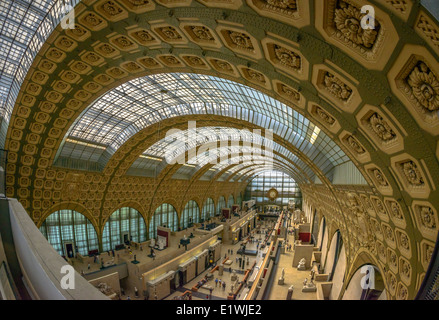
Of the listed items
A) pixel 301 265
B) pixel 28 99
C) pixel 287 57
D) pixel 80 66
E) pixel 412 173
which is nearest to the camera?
pixel 412 173

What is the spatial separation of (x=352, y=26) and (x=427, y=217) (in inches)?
228

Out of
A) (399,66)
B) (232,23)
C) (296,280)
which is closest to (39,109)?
(232,23)

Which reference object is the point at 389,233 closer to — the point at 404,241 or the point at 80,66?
the point at 404,241

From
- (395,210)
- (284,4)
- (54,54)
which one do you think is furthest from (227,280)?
A: (284,4)

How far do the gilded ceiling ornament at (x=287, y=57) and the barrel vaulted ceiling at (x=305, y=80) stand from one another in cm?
5

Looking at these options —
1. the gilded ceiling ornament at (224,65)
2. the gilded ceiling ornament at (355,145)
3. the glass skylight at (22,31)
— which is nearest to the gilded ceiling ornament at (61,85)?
the glass skylight at (22,31)

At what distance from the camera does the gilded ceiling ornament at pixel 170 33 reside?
11760mm

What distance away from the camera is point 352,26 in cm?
601

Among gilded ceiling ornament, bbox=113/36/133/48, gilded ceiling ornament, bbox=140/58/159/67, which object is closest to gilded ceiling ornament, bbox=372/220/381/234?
gilded ceiling ornament, bbox=140/58/159/67

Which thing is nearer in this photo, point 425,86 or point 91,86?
point 425,86

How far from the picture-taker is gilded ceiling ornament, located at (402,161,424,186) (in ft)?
23.4
